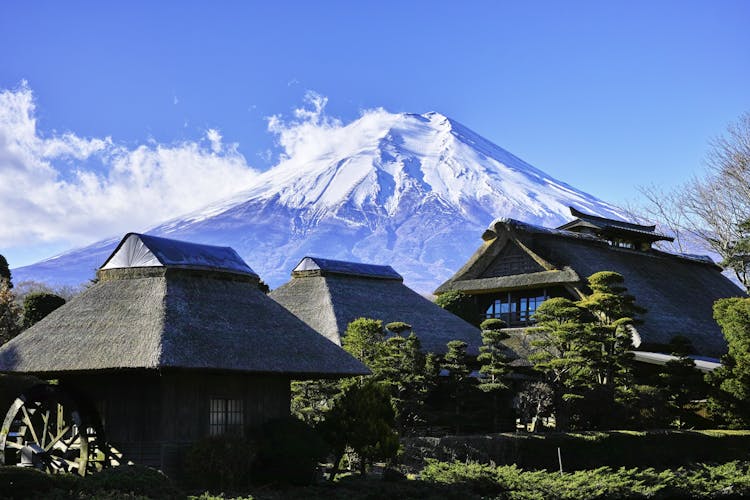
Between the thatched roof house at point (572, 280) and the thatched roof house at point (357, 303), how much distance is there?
466cm

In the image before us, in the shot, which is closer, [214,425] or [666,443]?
[214,425]

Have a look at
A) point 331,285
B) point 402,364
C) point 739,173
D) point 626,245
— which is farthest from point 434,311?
point 739,173

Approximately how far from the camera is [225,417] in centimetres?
2203

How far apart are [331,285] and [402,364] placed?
25.6ft

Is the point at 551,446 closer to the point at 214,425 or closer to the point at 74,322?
the point at 214,425

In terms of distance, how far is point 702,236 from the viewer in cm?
5288

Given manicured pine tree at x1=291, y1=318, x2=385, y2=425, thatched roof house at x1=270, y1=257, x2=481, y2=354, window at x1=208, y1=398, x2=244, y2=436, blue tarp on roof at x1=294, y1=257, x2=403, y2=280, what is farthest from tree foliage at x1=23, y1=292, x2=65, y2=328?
window at x1=208, y1=398, x2=244, y2=436

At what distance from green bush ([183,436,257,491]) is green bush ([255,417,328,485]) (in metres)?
0.69

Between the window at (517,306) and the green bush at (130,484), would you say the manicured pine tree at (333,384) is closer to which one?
the green bush at (130,484)

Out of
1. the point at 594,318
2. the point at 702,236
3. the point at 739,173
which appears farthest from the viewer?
the point at 702,236

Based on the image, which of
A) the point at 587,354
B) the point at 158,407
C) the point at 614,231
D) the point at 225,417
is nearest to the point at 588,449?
the point at 587,354

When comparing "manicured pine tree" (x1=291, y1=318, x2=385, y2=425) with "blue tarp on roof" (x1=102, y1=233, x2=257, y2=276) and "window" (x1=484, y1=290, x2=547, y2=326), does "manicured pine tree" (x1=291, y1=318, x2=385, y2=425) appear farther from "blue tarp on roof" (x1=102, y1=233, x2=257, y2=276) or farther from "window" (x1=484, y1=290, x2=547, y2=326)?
"window" (x1=484, y1=290, x2=547, y2=326)

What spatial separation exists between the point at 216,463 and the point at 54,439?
4.45 meters

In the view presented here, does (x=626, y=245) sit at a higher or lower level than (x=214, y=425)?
higher
